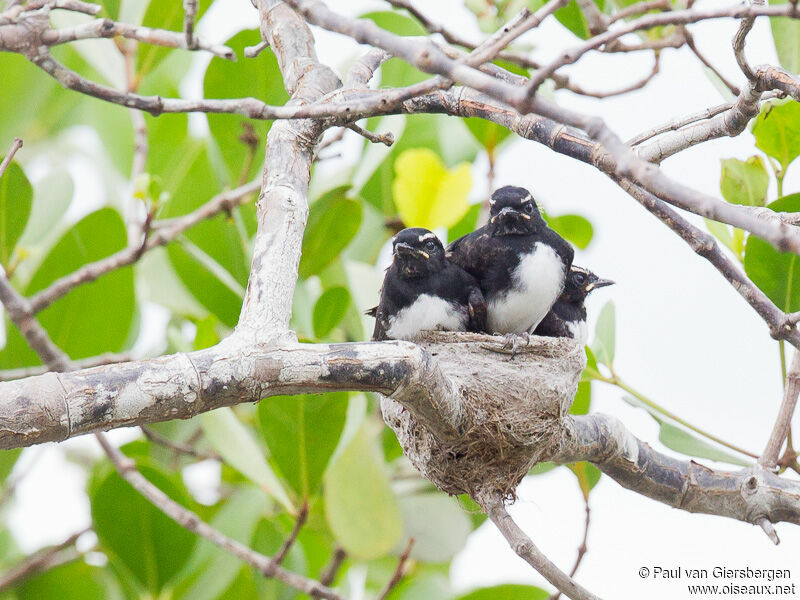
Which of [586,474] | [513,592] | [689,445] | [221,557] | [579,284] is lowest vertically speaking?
[513,592]

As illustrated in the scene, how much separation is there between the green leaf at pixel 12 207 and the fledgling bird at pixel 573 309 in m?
2.28

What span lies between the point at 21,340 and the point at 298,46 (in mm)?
1641

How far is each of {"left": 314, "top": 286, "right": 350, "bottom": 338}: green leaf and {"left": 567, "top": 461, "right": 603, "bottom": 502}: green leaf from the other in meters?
1.09

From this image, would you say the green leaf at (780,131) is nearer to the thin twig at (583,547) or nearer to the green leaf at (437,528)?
the thin twig at (583,547)

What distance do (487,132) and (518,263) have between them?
792mm

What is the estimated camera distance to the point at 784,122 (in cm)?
321

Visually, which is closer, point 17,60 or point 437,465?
point 437,465

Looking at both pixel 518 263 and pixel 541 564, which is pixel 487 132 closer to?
pixel 518 263

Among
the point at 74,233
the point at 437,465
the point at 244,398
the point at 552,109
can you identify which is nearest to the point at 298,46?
the point at 74,233

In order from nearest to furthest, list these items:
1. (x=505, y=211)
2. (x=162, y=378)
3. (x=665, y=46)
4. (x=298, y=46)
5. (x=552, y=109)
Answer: (x=552, y=109), (x=162, y=378), (x=665, y=46), (x=298, y=46), (x=505, y=211)

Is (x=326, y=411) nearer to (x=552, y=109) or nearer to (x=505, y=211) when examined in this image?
(x=505, y=211)

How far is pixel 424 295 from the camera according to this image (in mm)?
3934

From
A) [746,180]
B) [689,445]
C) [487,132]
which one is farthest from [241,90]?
[689,445]

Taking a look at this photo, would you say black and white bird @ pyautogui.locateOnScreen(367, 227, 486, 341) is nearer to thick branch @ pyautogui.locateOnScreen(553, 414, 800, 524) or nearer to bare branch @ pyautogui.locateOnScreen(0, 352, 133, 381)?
thick branch @ pyautogui.locateOnScreen(553, 414, 800, 524)
